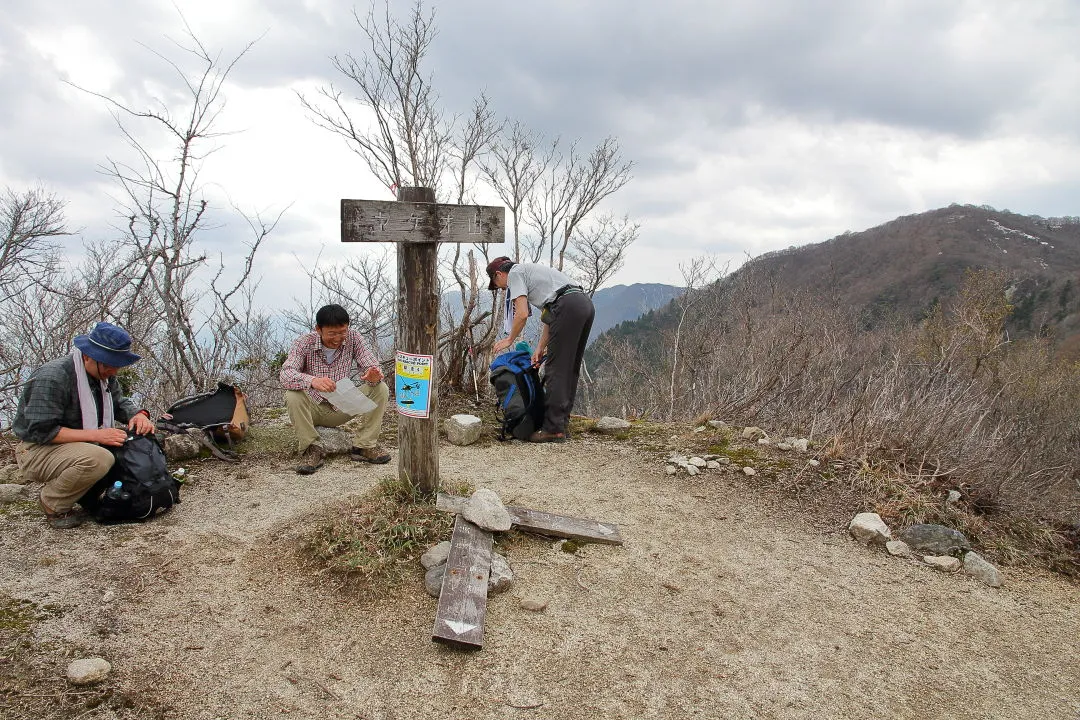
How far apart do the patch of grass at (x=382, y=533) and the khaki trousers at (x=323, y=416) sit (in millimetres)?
1444

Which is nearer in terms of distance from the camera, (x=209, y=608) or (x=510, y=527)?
(x=209, y=608)

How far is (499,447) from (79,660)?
358 centimetres

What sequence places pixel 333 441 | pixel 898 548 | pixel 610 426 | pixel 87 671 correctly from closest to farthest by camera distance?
pixel 87 671
pixel 898 548
pixel 333 441
pixel 610 426

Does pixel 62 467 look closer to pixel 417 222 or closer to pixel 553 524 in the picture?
pixel 417 222

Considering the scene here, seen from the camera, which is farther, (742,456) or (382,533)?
(742,456)

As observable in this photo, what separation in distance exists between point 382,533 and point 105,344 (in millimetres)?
1885

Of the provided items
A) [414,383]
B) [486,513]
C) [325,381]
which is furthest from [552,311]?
[486,513]

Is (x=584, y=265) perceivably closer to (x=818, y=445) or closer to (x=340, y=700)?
(x=818, y=445)

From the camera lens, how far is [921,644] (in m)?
2.87

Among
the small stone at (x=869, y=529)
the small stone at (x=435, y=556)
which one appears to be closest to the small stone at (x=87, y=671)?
the small stone at (x=435, y=556)

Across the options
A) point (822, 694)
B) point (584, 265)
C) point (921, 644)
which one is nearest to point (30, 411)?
point (822, 694)

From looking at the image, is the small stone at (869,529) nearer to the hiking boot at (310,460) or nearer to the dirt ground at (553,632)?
the dirt ground at (553,632)

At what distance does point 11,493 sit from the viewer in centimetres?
400

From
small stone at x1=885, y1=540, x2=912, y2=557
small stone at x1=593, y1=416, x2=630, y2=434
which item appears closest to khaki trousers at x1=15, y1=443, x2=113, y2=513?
small stone at x1=593, y1=416, x2=630, y2=434
